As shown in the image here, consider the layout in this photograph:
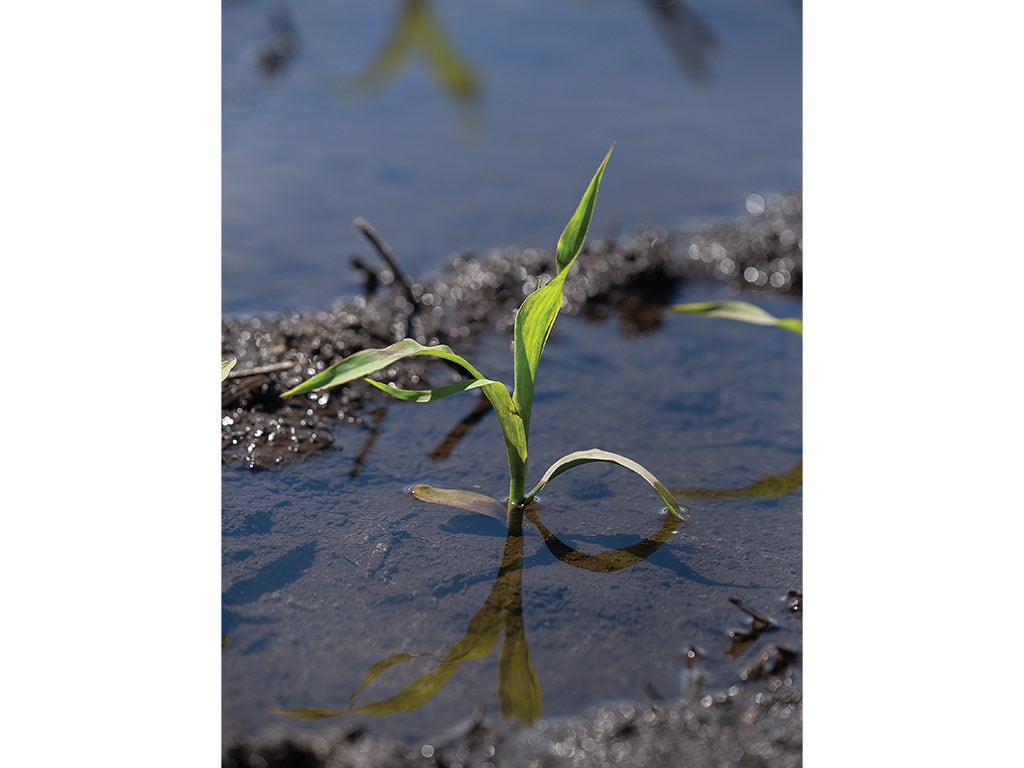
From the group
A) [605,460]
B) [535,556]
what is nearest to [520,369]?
[605,460]

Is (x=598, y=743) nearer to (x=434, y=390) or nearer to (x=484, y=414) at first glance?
(x=434, y=390)

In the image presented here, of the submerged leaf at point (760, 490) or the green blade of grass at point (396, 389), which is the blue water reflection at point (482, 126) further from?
the submerged leaf at point (760, 490)

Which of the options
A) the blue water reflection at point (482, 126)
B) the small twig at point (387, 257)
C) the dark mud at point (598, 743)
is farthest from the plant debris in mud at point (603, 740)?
the blue water reflection at point (482, 126)

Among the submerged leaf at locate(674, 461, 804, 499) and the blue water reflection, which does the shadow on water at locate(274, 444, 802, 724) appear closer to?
the submerged leaf at locate(674, 461, 804, 499)

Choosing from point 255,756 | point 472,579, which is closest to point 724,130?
point 472,579

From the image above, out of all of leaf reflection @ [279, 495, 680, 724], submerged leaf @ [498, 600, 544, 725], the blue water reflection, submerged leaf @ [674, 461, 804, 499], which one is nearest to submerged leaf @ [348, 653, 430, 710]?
leaf reflection @ [279, 495, 680, 724]
